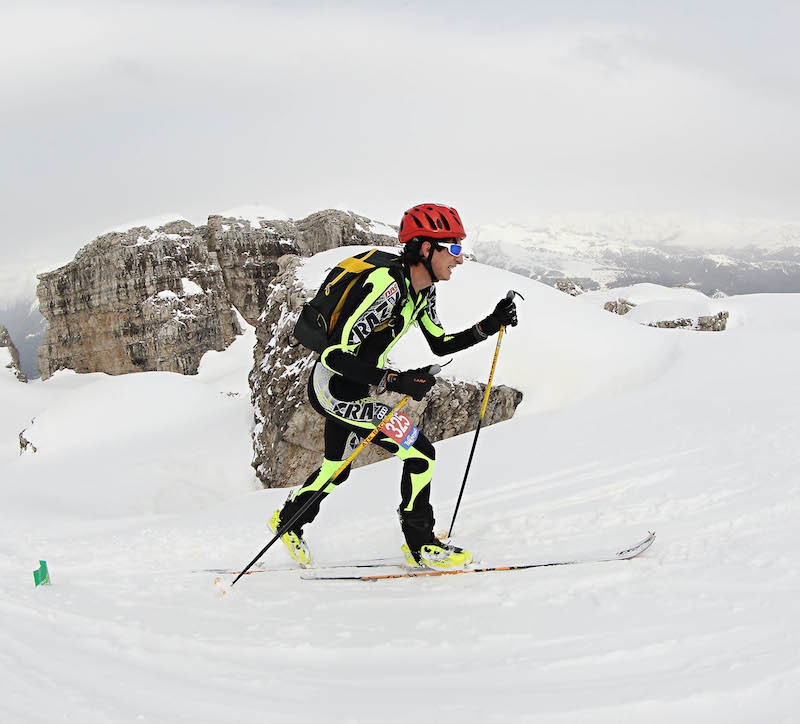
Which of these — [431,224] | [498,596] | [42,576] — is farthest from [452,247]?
[42,576]

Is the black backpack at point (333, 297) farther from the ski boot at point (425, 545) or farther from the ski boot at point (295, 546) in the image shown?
the ski boot at point (295, 546)

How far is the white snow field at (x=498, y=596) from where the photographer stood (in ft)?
9.20

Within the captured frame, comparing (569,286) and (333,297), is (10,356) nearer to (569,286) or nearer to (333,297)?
(333,297)

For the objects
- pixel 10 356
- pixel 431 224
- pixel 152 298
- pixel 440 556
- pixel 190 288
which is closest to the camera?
pixel 431 224

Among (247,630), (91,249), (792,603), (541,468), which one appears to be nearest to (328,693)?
(247,630)

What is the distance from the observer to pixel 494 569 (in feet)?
14.8

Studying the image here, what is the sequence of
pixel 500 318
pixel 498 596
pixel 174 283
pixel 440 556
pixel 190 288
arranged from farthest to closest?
pixel 190 288, pixel 174 283, pixel 500 318, pixel 440 556, pixel 498 596

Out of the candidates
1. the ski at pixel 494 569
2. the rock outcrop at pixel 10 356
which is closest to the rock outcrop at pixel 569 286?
the rock outcrop at pixel 10 356

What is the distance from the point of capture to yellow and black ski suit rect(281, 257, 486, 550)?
14.9ft

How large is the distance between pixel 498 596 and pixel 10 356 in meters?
71.7

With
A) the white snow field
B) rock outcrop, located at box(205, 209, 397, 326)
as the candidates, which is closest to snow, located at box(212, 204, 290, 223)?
rock outcrop, located at box(205, 209, 397, 326)

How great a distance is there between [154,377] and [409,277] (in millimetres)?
20722

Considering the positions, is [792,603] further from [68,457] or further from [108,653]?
[68,457]

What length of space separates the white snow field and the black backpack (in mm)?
2205
